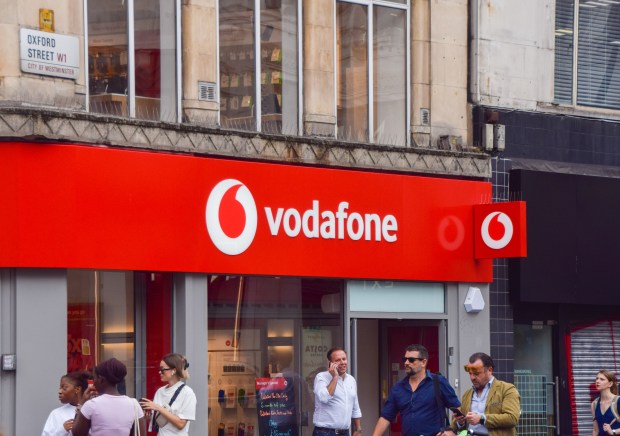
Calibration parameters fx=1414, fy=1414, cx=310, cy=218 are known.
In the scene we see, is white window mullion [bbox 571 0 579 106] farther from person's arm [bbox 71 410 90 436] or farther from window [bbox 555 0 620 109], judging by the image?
person's arm [bbox 71 410 90 436]

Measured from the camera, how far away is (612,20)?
22234 millimetres

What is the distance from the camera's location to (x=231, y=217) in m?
17.0

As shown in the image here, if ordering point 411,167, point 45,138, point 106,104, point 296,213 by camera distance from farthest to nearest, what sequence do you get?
point 411,167 → point 296,213 → point 106,104 → point 45,138

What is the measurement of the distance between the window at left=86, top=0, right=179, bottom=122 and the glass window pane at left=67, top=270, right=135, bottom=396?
1.97 metres

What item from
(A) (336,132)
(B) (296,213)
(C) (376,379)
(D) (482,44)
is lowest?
(C) (376,379)

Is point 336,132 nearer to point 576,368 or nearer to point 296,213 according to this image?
point 296,213

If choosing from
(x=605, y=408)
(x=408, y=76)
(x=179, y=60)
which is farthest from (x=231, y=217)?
(x=605, y=408)

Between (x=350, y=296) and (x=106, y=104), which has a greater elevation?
(x=106, y=104)

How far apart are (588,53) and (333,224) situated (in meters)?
6.07

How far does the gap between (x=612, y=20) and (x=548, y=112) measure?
2245mm

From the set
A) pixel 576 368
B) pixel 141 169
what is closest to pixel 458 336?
pixel 576 368

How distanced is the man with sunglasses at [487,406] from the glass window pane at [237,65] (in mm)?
5176

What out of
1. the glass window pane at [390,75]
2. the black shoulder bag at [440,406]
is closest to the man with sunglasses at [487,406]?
the black shoulder bag at [440,406]

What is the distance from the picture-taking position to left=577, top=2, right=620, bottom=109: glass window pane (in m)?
21.8
